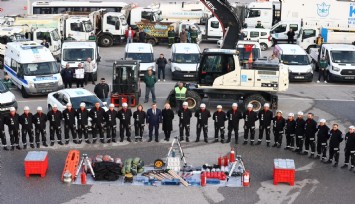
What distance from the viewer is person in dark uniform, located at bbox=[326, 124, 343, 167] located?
833 inches

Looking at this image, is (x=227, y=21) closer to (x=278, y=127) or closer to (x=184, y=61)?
(x=184, y=61)

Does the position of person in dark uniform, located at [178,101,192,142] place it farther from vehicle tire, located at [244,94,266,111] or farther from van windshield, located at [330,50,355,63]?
van windshield, located at [330,50,355,63]

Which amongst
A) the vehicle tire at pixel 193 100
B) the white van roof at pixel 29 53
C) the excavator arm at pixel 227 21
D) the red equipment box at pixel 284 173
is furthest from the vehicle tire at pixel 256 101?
the white van roof at pixel 29 53

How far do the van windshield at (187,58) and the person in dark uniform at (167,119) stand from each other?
10.3 metres

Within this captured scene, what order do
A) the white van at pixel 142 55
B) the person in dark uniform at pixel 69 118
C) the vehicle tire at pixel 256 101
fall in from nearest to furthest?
1. the person in dark uniform at pixel 69 118
2. the vehicle tire at pixel 256 101
3. the white van at pixel 142 55

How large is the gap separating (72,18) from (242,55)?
41.8 ft

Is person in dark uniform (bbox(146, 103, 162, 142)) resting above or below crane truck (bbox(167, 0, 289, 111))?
below

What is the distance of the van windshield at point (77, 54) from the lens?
32812 millimetres

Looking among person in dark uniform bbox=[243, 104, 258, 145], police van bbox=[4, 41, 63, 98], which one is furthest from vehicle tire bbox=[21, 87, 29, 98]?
person in dark uniform bbox=[243, 104, 258, 145]

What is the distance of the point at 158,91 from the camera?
31375 mm

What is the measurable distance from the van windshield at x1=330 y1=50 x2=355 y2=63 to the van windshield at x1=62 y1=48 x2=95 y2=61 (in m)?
11.7

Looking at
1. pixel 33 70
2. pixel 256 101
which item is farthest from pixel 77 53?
pixel 256 101

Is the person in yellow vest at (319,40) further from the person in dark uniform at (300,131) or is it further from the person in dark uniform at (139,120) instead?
the person in dark uniform at (139,120)

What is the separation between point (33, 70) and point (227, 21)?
8.63 m
